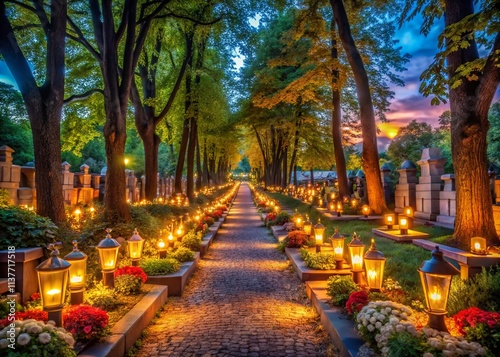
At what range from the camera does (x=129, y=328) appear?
4.79 metres

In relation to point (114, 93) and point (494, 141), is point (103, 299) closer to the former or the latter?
point (114, 93)

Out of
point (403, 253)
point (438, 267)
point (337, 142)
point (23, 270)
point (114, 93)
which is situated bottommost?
point (403, 253)

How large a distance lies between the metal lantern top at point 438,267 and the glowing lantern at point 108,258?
498cm

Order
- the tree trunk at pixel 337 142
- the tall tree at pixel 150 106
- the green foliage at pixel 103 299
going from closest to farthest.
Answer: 1. the green foliage at pixel 103 299
2. the tall tree at pixel 150 106
3. the tree trunk at pixel 337 142

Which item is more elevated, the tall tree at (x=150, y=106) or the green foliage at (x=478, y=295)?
the tall tree at (x=150, y=106)

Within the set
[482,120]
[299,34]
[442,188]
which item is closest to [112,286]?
[482,120]

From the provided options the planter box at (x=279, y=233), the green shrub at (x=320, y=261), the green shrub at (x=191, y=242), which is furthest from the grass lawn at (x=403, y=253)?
the green shrub at (x=191, y=242)

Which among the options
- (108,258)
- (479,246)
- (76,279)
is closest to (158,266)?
(108,258)

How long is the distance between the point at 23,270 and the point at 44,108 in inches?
194

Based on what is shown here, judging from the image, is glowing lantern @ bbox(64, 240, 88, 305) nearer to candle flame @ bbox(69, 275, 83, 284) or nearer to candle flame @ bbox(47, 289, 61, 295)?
candle flame @ bbox(69, 275, 83, 284)

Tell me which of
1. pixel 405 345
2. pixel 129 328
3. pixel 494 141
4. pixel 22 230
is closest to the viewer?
pixel 405 345

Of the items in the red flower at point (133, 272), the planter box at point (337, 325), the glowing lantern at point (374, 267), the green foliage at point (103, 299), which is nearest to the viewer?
the planter box at point (337, 325)

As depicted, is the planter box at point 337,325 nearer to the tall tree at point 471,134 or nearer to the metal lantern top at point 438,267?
the metal lantern top at point 438,267

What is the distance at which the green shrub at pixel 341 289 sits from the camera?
229 inches
